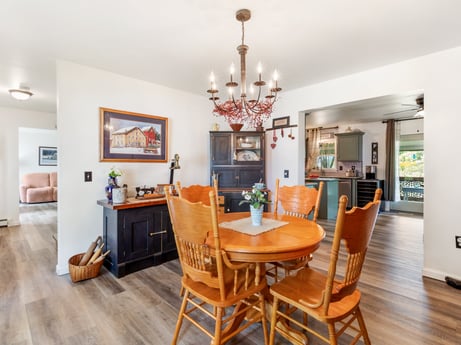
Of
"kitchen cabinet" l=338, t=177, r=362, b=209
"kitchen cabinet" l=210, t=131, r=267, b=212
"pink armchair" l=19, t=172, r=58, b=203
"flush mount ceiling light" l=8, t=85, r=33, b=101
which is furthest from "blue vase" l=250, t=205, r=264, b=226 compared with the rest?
"pink armchair" l=19, t=172, r=58, b=203

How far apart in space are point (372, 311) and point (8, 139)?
6561 millimetres

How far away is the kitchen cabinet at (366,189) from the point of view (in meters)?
6.23

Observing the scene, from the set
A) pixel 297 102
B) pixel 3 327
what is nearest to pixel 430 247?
pixel 297 102

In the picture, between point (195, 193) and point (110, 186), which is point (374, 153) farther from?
point (110, 186)

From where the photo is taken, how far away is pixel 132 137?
3285 millimetres

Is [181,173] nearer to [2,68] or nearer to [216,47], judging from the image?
[216,47]

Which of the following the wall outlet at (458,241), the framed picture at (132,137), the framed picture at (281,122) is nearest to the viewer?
the wall outlet at (458,241)

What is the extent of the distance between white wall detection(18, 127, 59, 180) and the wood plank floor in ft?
18.5

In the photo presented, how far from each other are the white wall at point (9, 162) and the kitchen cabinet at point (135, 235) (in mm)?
3490

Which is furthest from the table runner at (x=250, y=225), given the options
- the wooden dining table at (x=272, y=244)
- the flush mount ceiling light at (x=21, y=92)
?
the flush mount ceiling light at (x=21, y=92)

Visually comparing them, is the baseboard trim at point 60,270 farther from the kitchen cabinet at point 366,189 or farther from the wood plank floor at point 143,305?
the kitchen cabinet at point 366,189

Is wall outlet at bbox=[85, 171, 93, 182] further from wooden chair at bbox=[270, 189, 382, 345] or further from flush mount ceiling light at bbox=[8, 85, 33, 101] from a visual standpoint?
wooden chair at bbox=[270, 189, 382, 345]

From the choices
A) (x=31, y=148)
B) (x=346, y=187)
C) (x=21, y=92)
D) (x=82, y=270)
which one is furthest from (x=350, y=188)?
(x=31, y=148)

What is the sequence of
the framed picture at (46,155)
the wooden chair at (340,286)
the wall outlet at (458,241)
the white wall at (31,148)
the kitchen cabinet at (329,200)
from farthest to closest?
the framed picture at (46,155) → the white wall at (31,148) → the kitchen cabinet at (329,200) → the wall outlet at (458,241) → the wooden chair at (340,286)
